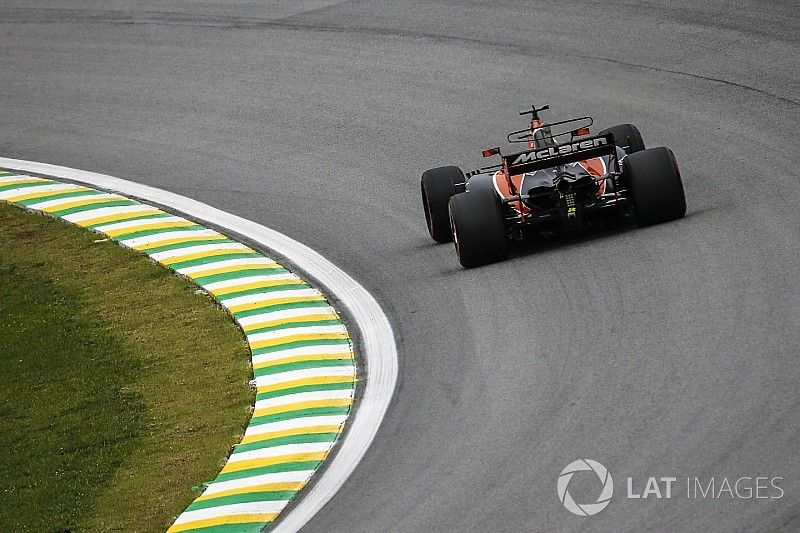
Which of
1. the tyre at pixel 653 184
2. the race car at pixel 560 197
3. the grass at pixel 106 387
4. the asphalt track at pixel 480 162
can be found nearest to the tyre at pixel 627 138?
the asphalt track at pixel 480 162

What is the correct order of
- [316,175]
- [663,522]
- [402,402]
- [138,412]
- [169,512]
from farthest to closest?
[316,175], [138,412], [402,402], [169,512], [663,522]

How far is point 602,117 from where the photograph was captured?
20.0 m

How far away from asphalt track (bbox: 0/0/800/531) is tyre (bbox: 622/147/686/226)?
0.25m

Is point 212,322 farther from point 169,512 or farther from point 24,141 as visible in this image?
point 24,141

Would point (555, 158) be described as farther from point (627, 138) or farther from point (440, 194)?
point (627, 138)

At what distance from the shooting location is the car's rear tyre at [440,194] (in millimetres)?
15992

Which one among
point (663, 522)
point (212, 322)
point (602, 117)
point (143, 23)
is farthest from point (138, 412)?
point (143, 23)

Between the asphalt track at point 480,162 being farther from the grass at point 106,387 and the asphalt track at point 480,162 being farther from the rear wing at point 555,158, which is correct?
the grass at point 106,387

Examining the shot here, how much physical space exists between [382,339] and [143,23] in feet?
50.2

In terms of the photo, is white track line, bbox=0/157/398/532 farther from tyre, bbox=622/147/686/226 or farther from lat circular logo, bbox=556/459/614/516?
tyre, bbox=622/147/686/226

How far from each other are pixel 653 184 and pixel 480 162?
4.77 m

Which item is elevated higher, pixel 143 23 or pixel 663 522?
pixel 143 23

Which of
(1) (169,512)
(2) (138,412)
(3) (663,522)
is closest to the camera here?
(3) (663,522)

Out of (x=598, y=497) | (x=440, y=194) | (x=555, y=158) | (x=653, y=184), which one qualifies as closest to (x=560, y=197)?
(x=555, y=158)
